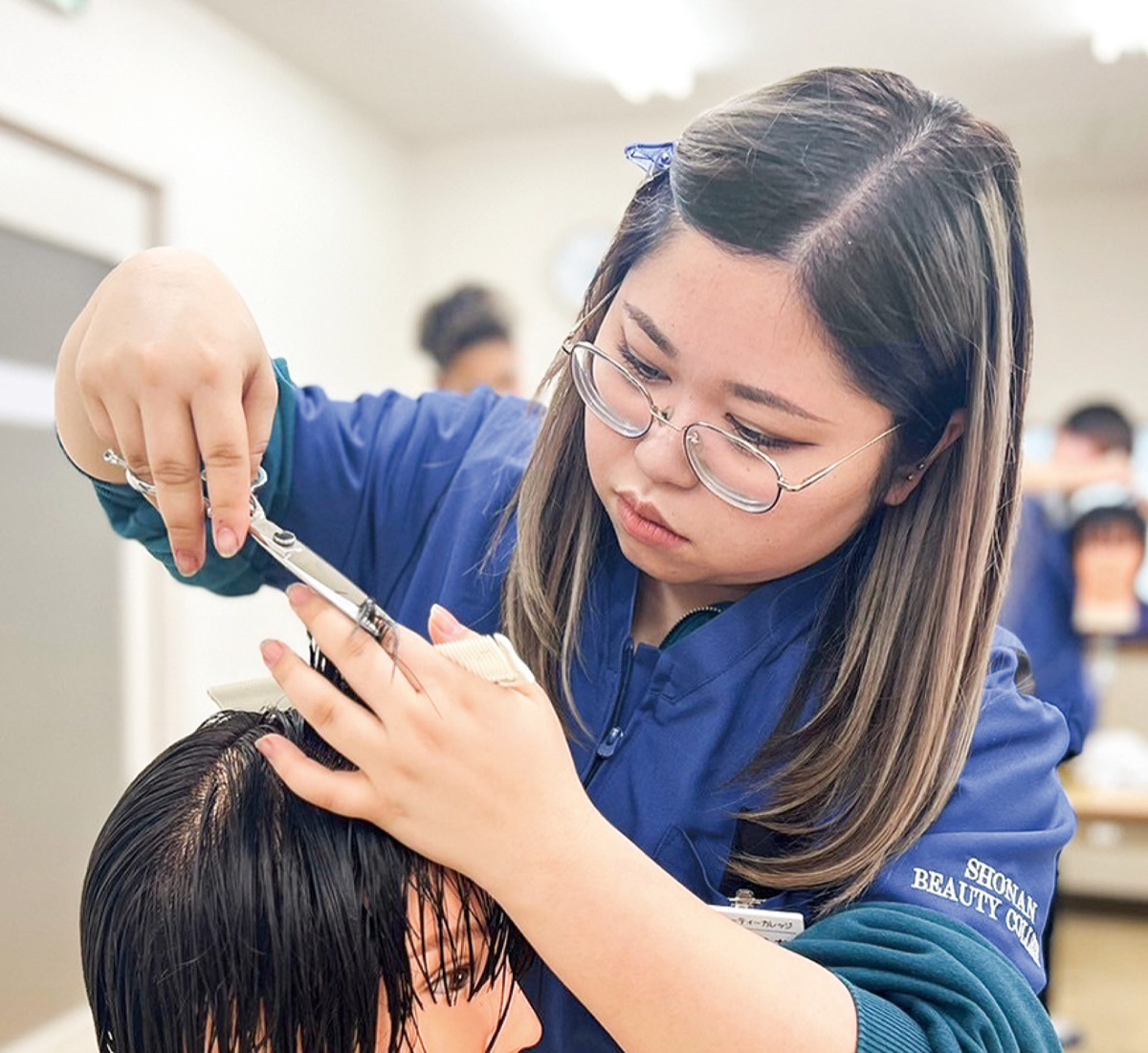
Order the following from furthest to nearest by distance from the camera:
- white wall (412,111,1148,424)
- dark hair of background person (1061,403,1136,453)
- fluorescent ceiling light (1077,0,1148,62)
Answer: white wall (412,111,1148,424) → dark hair of background person (1061,403,1136,453) → fluorescent ceiling light (1077,0,1148,62)

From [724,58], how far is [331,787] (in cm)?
321

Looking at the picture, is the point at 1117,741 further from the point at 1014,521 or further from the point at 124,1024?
the point at 124,1024

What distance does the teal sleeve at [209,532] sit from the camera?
36.6 inches

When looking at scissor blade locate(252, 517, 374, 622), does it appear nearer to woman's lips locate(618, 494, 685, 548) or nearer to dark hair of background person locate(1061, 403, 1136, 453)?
woman's lips locate(618, 494, 685, 548)

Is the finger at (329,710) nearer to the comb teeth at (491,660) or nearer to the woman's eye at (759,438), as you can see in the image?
the comb teeth at (491,660)

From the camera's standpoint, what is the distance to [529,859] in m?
0.59

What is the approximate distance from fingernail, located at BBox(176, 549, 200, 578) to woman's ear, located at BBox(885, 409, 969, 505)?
0.54 metres

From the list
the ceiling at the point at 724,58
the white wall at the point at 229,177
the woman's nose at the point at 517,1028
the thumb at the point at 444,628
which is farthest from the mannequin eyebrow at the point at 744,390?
the ceiling at the point at 724,58

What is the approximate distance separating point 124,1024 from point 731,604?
539mm

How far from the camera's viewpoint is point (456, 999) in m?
0.76

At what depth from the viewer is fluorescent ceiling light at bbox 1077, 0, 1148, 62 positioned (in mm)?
2920

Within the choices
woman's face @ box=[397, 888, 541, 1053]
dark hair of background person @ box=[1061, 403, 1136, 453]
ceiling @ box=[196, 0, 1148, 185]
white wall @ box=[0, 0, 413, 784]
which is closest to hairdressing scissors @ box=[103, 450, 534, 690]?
woman's face @ box=[397, 888, 541, 1053]

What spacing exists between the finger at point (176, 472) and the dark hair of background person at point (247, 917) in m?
0.16

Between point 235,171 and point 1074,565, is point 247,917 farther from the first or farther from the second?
point 1074,565
